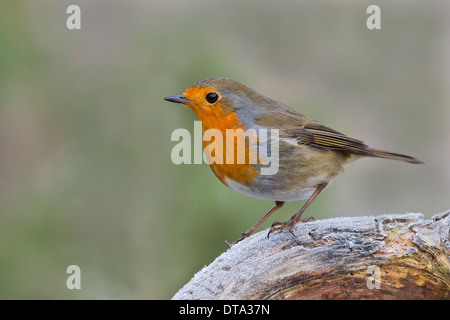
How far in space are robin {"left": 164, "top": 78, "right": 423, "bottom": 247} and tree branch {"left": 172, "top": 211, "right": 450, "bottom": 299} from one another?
26 cm

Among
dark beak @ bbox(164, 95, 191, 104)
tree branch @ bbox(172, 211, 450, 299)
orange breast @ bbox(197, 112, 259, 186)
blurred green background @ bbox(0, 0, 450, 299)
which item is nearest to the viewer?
tree branch @ bbox(172, 211, 450, 299)

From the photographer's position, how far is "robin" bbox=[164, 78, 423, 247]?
299 centimetres

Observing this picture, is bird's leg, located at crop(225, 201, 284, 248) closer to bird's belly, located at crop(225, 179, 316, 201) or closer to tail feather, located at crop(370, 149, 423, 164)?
bird's belly, located at crop(225, 179, 316, 201)

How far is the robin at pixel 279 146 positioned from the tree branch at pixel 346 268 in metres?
0.26

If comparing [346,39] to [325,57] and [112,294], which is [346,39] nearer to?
[325,57]

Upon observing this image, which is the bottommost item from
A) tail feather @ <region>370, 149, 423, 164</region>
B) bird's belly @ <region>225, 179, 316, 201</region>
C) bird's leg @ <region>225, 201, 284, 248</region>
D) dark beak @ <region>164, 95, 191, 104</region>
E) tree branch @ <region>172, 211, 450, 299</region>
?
tree branch @ <region>172, 211, 450, 299</region>

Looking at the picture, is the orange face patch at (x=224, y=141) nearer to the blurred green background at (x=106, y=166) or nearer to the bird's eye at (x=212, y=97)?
the bird's eye at (x=212, y=97)

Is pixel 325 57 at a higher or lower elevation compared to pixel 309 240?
higher

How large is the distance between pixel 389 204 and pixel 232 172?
327cm

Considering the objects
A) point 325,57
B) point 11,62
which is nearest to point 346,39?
point 325,57

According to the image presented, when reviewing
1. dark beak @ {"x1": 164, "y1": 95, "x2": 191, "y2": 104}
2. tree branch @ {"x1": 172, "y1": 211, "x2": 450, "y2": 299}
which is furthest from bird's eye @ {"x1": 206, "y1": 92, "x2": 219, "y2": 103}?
tree branch @ {"x1": 172, "y1": 211, "x2": 450, "y2": 299}

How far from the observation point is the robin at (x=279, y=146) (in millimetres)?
2988

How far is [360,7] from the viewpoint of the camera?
6414 millimetres
